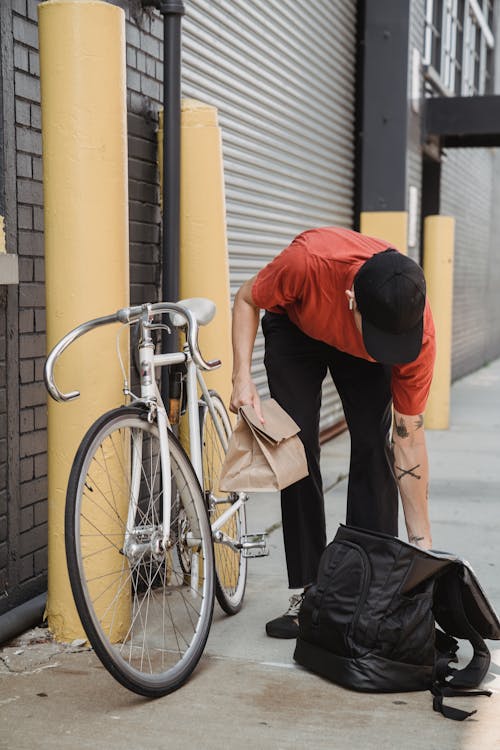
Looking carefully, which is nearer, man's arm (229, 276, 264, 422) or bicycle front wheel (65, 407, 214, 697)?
bicycle front wheel (65, 407, 214, 697)

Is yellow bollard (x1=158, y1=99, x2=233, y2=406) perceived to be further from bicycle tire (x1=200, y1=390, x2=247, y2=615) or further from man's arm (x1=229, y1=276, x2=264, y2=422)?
man's arm (x1=229, y1=276, x2=264, y2=422)

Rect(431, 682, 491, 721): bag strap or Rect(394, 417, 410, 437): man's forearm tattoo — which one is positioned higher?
Rect(394, 417, 410, 437): man's forearm tattoo

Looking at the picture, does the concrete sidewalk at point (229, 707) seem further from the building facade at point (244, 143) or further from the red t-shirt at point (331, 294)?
the red t-shirt at point (331, 294)

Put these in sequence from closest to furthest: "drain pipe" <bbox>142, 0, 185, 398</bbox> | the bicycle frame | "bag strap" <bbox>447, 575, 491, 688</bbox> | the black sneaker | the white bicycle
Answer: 1. the white bicycle
2. the bicycle frame
3. "bag strap" <bbox>447, 575, 491, 688</bbox>
4. the black sneaker
5. "drain pipe" <bbox>142, 0, 185, 398</bbox>

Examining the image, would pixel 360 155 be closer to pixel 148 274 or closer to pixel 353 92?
pixel 353 92

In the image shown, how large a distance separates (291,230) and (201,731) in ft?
18.1

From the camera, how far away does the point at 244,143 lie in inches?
276

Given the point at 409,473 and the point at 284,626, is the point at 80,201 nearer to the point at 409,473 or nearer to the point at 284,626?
the point at 409,473

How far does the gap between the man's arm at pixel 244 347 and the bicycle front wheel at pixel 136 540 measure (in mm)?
306

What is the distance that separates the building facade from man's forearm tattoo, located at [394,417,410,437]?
4.56 feet

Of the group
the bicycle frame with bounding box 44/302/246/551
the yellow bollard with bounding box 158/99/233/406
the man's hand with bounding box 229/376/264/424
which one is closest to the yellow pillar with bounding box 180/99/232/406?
the yellow bollard with bounding box 158/99/233/406

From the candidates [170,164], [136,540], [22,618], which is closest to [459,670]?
[136,540]

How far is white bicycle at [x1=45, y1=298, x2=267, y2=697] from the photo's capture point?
10.8 feet

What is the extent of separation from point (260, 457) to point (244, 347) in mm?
424
